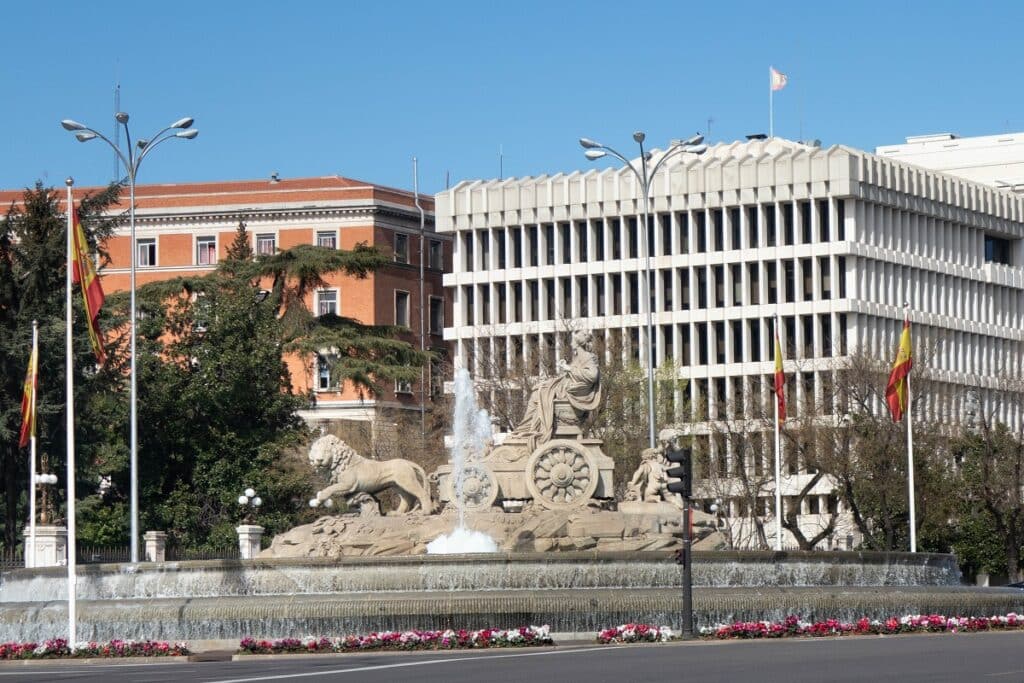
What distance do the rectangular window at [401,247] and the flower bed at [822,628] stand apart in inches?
2843

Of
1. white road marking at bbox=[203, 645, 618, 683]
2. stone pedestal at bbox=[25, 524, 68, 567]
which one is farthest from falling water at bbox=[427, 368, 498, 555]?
stone pedestal at bbox=[25, 524, 68, 567]

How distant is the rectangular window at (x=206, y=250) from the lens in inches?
4528

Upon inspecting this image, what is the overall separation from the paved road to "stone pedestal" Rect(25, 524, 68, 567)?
2447 centimetres

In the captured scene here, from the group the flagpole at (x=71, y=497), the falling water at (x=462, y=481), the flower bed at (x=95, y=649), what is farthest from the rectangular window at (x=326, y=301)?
the flower bed at (x=95, y=649)

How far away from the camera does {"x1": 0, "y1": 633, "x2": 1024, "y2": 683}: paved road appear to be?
99.7 feet

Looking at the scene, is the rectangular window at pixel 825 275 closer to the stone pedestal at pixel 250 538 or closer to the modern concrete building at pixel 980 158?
the modern concrete building at pixel 980 158

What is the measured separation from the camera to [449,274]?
113 metres

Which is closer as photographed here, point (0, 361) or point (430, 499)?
point (430, 499)

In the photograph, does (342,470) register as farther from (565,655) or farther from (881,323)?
(881,323)

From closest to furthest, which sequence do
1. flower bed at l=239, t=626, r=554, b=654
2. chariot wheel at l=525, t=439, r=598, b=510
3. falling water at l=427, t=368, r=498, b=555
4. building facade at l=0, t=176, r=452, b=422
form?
1. flower bed at l=239, t=626, r=554, b=654
2. falling water at l=427, t=368, r=498, b=555
3. chariot wheel at l=525, t=439, r=598, b=510
4. building facade at l=0, t=176, r=452, b=422

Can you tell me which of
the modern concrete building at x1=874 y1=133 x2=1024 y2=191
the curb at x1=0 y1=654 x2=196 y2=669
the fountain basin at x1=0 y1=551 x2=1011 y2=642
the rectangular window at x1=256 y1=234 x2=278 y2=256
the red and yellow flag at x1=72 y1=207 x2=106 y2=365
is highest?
the modern concrete building at x1=874 y1=133 x2=1024 y2=191

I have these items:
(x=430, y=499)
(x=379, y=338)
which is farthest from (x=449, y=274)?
(x=430, y=499)

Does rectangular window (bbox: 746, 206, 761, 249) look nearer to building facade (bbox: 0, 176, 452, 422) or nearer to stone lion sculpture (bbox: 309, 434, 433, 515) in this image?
building facade (bbox: 0, 176, 452, 422)

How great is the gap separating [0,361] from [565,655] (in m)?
39.2
